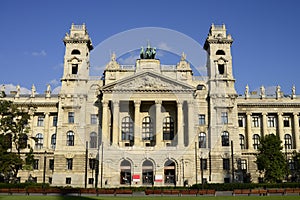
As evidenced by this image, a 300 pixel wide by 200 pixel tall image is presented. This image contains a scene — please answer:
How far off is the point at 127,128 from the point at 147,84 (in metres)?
10.3

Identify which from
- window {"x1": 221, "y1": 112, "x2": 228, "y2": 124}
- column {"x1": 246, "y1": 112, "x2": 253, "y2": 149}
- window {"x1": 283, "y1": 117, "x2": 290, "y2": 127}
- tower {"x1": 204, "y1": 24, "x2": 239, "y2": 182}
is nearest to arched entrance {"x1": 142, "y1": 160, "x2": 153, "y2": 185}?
tower {"x1": 204, "y1": 24, "x2": 239, "y2": 182}

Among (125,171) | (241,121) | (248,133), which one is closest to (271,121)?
(248,133)

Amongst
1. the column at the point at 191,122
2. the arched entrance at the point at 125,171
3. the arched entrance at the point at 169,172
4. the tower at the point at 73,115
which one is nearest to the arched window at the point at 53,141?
the tower at the point at 73,115

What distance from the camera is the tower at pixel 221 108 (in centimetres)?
7588

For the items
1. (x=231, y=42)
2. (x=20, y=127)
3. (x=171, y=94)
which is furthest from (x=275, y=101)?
(x=20, y=127)

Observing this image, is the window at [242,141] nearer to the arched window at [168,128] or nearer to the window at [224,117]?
the window at [224,117]

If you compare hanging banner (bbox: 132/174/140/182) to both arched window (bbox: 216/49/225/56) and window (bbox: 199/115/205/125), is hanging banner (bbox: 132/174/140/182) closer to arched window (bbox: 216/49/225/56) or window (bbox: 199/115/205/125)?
window (bbox: 199/115/205/125)

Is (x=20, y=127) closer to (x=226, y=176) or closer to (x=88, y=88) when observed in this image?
(x=88, y=88)

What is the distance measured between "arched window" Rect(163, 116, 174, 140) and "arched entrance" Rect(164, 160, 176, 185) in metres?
6.87

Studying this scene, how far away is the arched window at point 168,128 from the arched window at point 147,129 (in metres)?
2.78

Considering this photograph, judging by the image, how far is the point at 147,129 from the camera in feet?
257

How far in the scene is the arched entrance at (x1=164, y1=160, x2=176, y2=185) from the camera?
235 feet

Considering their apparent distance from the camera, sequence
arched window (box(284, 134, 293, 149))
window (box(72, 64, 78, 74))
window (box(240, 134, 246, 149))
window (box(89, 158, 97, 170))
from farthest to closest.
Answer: arched window (box(284, 134, 293, 149)) → window (box(240, 134, 246, 149)) → window (box(72, 64, 78, 74)) → window (box(89, 158, 97, 170))

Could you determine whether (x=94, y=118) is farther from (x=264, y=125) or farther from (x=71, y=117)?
(x=264, y=125)
